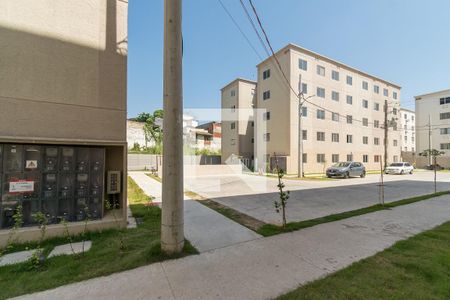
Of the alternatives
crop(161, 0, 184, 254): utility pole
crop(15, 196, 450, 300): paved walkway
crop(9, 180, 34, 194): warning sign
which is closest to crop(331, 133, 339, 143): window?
crop(15, 196, 450, 300): paved walkway

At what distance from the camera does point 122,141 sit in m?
5.02

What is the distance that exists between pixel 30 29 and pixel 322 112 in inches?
1078

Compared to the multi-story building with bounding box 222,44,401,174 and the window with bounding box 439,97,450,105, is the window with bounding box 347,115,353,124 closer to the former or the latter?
the multi-story building with bounding box 222,44,401,174

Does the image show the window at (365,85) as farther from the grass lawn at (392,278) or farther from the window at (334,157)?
the grass lawn at (392,278)

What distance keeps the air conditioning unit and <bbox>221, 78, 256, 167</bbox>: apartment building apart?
26.0m

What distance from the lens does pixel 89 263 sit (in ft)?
10.8

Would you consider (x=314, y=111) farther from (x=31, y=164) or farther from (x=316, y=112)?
(x=31, y=164)

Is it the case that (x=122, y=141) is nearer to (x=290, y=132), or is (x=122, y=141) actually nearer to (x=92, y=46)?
(x=92, y=46)

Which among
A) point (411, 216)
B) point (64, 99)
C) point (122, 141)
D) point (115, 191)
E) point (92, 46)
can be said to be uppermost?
point (92, 46)

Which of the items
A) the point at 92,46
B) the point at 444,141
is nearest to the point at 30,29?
the point at 92,46

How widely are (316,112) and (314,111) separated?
1.19 ft

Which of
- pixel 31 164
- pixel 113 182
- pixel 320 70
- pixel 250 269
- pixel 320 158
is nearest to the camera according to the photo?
pixel 250 269

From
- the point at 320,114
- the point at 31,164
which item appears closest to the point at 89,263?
the point at 31,164

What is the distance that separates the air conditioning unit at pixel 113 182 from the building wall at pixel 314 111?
20721 mm
